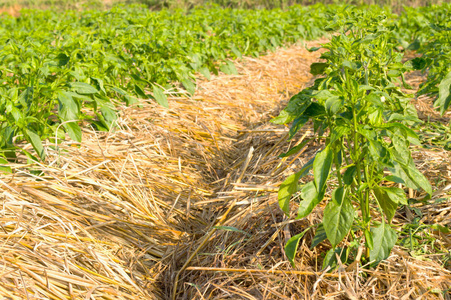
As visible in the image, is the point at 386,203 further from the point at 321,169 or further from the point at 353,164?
the point at 321,169

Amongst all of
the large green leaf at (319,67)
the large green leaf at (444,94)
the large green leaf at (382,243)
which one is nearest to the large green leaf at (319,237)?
the large green leaf at (382,243)

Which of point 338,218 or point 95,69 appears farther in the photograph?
point 95,69

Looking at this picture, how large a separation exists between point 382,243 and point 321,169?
42 centimetres

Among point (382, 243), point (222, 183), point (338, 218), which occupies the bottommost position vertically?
point (222, 183)

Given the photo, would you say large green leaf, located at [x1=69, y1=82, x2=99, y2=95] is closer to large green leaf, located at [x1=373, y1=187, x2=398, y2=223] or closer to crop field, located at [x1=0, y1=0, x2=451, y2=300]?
crop field, located at [x1=0, y1=0, x2=451, y2=300]

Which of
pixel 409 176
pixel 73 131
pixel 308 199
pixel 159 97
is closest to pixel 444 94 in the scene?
pixel 409 176

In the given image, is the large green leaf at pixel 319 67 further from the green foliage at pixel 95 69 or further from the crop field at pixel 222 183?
the green foliage at pixel 95 69

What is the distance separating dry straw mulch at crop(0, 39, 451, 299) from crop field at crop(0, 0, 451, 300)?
0.01 metres

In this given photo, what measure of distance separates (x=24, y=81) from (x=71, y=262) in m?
1.62

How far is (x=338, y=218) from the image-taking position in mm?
1655

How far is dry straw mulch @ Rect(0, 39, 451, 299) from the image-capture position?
6.10ft

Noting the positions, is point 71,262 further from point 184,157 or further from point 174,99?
point 174,99

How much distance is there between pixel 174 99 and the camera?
4.14 m

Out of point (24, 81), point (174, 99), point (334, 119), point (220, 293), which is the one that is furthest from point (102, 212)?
point (174, 99)
